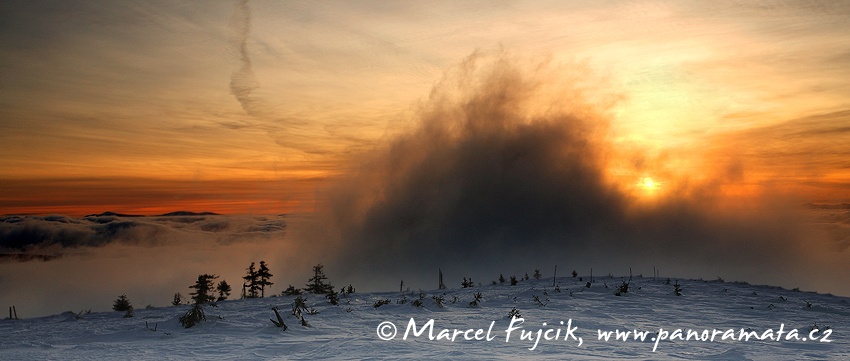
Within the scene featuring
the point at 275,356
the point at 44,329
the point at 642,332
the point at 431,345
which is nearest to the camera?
the point at 275,356

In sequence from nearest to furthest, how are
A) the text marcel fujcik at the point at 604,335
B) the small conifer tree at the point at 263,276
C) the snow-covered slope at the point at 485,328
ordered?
the snow-covered slope at the point at 485,328, the text marcel fujcik at the point at 604,335, the small conifer tree at the point at 263,276

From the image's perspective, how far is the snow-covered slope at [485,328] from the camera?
1077 cm

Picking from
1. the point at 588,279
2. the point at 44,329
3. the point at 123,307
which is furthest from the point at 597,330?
the point at 123,307

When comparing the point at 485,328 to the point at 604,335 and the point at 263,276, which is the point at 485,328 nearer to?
the point at 604,335

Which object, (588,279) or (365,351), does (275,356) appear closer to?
(365,351)

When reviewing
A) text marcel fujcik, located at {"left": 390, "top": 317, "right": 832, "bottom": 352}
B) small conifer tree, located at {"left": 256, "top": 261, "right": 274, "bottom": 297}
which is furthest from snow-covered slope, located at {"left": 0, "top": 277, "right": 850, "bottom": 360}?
small conifer tree, located at {"left": 256, "top": 261, "right": 274, "bottom": 297}

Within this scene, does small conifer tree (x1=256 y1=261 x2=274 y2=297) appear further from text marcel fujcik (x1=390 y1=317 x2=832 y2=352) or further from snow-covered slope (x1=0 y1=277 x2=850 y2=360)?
text marcel fujcik (x1=390 y1=317 x2=832 y2=352)

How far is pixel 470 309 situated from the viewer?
16750 millimetres

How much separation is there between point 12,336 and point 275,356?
811 cm

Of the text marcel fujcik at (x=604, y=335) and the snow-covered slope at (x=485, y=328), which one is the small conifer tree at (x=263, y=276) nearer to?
the snow-covered slope at (x=485, y=328)

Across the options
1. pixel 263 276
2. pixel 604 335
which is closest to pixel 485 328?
pixel 604 335

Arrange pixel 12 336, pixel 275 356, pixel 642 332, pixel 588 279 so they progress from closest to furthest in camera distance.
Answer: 1. pixel 275 356
2. pixel 642 332
3. pixel 12 336
4. pixel 588 279

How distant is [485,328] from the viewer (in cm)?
1345

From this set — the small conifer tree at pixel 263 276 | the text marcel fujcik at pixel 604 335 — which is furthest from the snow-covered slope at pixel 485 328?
the small conifer tree at pixel 263 276
